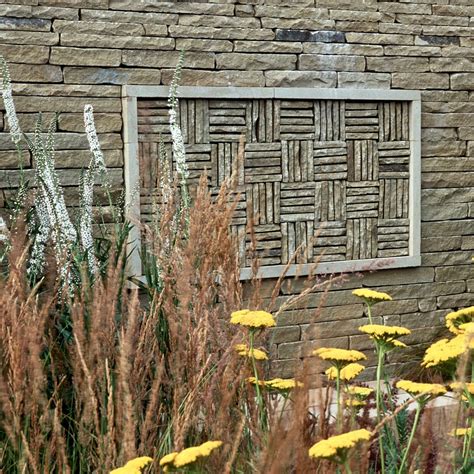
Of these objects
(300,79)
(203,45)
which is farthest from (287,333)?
(203,45)

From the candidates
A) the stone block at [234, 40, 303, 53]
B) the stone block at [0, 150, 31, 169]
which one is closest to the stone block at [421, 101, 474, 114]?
the stone block at [234, 40, 303, 53]

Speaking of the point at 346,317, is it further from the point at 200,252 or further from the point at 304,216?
the point at 200,252

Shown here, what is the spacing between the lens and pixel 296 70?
5219 mm

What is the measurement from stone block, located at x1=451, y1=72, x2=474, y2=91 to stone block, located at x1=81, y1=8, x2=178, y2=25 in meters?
1.80

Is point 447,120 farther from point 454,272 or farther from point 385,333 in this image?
point 385,333

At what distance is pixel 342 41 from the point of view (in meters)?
5.35

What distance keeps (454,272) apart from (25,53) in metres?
2.82

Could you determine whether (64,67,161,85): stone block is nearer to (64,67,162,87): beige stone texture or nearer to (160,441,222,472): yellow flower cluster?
(64,67,162,87): beige stone texture

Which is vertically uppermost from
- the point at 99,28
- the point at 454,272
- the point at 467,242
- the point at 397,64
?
the point at 99,28

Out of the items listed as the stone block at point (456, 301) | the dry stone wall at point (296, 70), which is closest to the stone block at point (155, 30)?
the dry stone wall at point (296, 70)

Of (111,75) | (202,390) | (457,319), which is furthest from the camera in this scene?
(111,75)

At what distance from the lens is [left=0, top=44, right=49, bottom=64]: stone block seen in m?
4.52

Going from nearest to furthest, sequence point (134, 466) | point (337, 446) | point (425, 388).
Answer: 1. point (337, 446)
2. point (134, 466)
3. point (425, 388)

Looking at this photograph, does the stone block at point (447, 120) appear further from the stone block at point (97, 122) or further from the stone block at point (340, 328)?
the stone block at point (97, 122)
